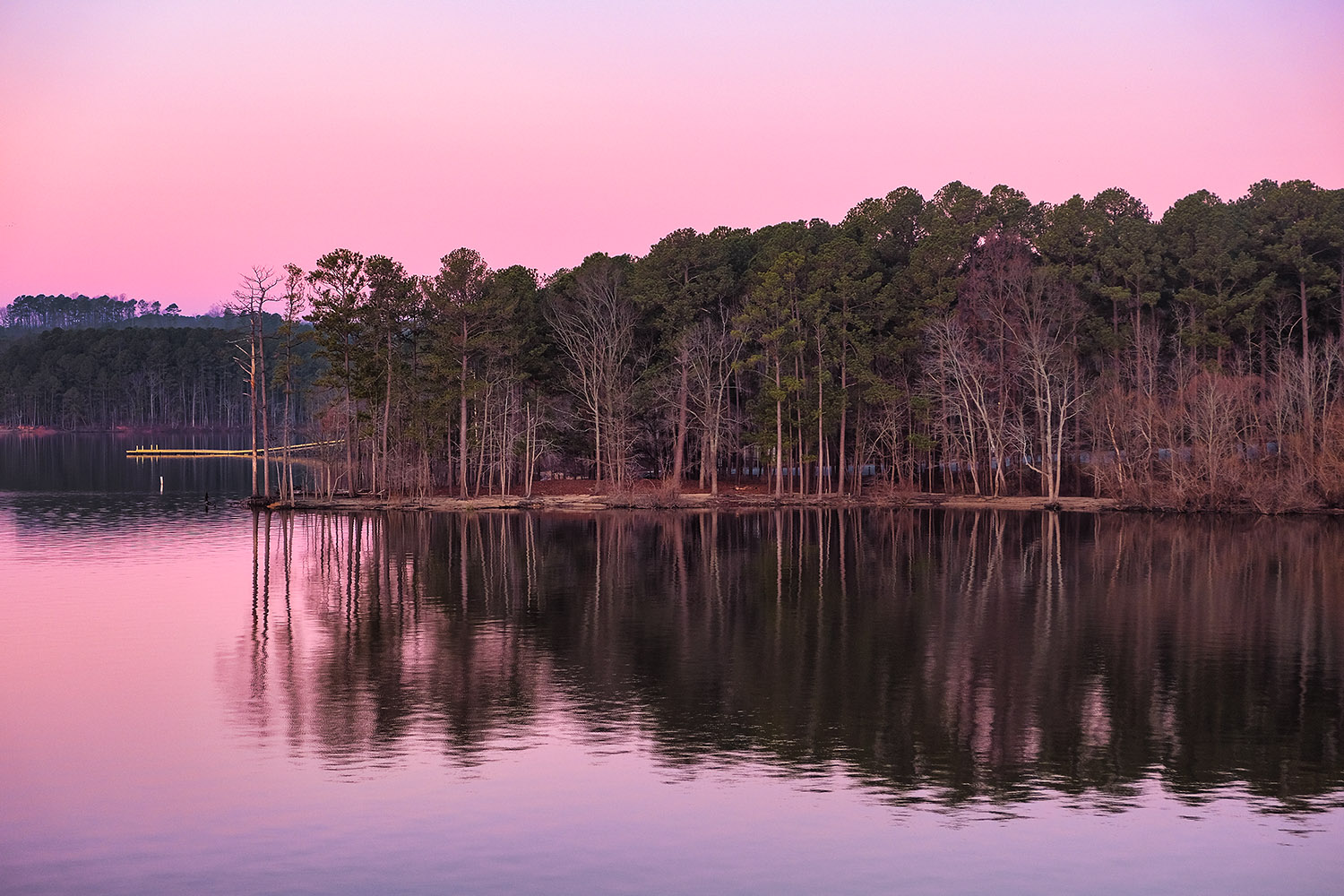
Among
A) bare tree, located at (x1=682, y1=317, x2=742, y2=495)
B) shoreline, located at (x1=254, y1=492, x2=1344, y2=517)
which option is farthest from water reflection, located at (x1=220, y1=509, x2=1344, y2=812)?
bare tree, located at (x1=682, y1=317, x2=742, y2=495)

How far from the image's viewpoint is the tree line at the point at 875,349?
76312mm

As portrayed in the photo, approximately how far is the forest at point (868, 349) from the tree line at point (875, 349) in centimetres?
23

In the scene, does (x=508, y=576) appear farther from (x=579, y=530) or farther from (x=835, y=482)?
(x=835, y=482)

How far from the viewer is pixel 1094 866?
16.9 metres

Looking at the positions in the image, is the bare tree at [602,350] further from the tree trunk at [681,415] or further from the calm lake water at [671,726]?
the calm lake water at [671,726]

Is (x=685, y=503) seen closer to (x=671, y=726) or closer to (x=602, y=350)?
(x=602, y=350)

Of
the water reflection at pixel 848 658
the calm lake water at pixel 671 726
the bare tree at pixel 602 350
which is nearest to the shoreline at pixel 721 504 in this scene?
the bare tree at pixel 602 350

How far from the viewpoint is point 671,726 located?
79.4 feet

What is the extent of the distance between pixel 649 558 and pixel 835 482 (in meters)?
37.7

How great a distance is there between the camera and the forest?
7625 centimetres

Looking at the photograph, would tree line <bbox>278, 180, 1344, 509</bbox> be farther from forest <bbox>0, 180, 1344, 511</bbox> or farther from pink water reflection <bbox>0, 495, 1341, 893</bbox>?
pink water reflection <bbox>0, 495, 1341, 893</bbox>

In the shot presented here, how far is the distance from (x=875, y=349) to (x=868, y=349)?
Result: 154 centimetres

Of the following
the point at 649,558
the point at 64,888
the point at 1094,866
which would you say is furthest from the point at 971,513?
the point at 64,888

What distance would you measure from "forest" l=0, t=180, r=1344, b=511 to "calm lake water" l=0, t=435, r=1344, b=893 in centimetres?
2893
